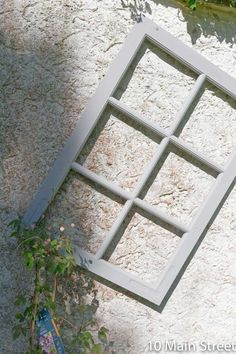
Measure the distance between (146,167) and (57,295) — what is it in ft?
1.69

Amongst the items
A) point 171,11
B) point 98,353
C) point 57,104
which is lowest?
point 98,353

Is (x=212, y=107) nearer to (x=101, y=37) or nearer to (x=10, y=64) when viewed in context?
(x=101, y=37)

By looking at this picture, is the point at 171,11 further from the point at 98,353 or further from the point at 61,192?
the point at 98,353

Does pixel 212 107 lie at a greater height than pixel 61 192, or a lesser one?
greater

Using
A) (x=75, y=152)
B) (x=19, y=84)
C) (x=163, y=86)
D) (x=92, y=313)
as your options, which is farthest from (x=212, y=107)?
(x=92, y=313)

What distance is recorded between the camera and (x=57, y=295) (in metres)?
1.75

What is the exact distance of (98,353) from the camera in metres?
1.71

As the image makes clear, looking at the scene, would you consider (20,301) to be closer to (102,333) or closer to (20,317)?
(20,317)

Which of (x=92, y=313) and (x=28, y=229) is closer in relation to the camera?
(x=28, y=229)

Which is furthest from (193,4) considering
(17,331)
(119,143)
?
(17,331)

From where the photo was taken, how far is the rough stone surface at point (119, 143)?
170 cm

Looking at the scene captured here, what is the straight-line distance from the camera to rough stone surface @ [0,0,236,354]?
1.70 meters

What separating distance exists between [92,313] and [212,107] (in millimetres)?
801

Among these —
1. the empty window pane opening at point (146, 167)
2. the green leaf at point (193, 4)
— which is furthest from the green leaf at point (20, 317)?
the green leaf at point (193, 4)
